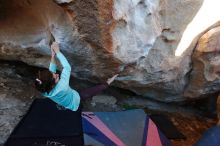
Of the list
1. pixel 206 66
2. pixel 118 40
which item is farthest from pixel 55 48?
pixel 206 66

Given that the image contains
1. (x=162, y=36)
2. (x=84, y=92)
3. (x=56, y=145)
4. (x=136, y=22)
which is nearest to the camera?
(x=56, y=145)

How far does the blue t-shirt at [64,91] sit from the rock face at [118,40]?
1.11ft

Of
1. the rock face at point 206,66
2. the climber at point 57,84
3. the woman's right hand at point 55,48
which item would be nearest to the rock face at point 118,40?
the rock face at point 206,66

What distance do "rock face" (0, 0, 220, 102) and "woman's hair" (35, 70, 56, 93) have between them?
554 millimetres

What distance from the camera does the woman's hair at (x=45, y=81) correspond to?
289cm

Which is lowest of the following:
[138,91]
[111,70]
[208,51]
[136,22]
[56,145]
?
[56,145]

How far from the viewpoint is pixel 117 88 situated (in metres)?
4.41

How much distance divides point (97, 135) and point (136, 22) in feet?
4.24

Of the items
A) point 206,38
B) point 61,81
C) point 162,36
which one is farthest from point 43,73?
point 206,38

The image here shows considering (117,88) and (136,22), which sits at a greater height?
(136,22)

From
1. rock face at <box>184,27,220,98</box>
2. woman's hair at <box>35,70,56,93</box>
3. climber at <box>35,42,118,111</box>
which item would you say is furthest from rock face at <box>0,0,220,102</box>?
woman's hair at <box>35,70,56,93</box>

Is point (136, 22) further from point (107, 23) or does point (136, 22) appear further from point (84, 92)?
point (84, 92)

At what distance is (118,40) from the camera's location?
323 centimetres

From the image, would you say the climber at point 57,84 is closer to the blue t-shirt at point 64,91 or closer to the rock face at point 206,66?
the blue t-shirt at point 64,91
